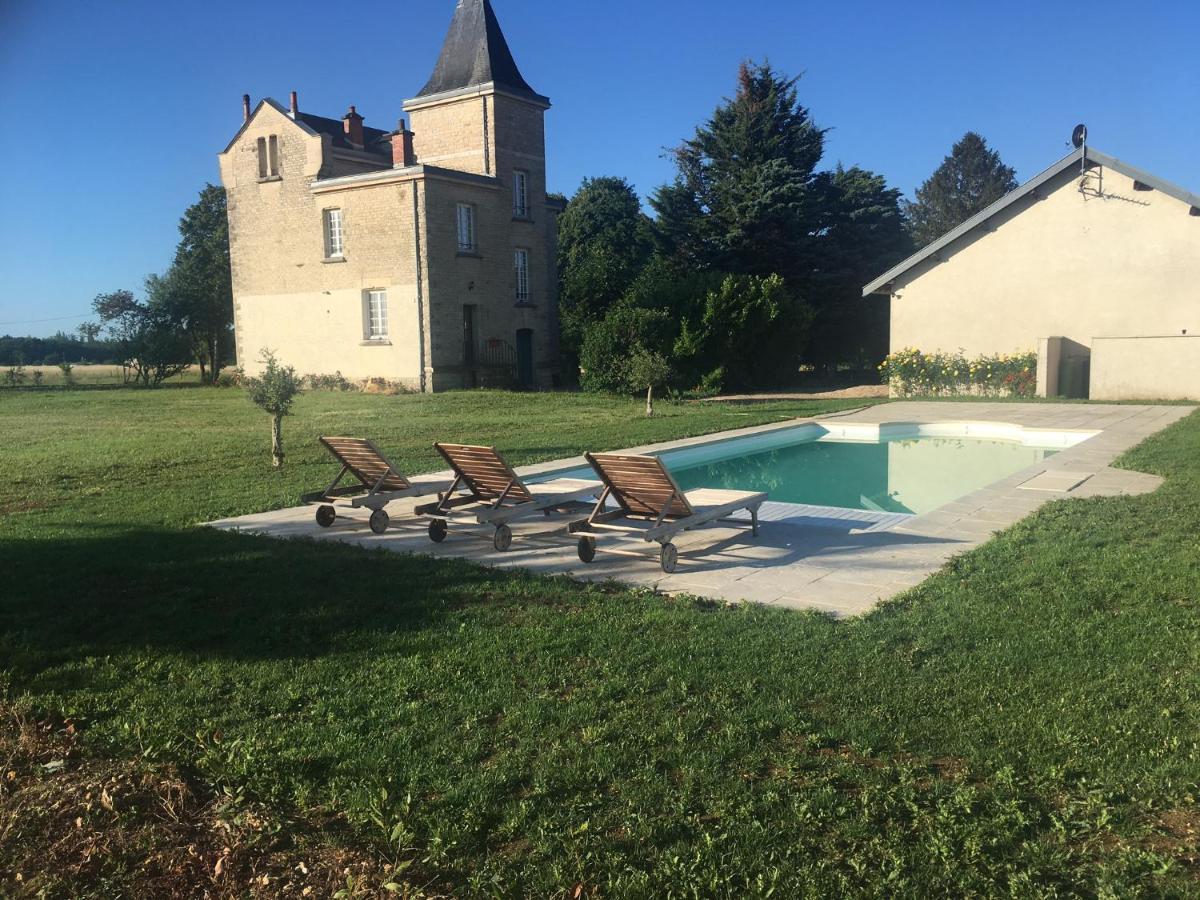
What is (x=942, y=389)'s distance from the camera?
2712cm

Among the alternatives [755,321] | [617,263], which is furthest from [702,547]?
[617,263]

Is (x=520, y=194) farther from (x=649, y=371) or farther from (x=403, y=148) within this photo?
(x=649, y=371)

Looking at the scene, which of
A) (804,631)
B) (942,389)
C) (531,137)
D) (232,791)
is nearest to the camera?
(232,791)

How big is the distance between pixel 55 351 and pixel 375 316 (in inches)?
744

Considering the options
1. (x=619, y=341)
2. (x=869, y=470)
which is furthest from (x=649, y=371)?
(x=869, y=470)

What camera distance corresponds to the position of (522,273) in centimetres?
3434

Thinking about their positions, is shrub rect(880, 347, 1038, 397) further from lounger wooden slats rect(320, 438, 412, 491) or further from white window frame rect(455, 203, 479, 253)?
lounger wooden slats rect(320, 438, 412, 491)

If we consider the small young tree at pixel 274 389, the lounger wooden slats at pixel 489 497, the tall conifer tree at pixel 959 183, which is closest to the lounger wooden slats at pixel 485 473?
the lounger wooden slats at pixel 489 497

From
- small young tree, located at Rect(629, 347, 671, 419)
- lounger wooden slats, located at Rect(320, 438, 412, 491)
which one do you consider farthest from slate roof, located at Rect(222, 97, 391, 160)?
lounger wooden slats, located at Rect(320, 438, 412, 491)

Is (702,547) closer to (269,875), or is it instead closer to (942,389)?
(269,875)

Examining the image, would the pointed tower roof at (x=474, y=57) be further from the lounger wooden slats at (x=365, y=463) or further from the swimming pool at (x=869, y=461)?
the lounger wooden slats at (x=365, y=463)

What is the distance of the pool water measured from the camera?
1307 cm

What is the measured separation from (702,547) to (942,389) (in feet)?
68.5

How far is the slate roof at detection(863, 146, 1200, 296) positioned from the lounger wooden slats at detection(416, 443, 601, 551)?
2051 cm
